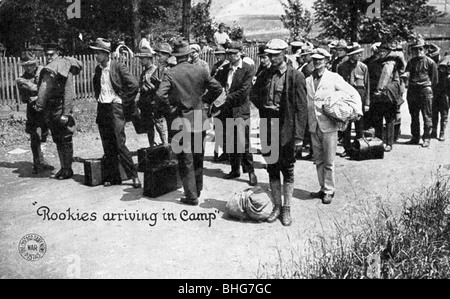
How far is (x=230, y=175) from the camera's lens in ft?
27.9

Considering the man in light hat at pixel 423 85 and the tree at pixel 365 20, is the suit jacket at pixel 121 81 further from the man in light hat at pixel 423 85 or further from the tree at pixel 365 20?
the tree at pixel 365 20

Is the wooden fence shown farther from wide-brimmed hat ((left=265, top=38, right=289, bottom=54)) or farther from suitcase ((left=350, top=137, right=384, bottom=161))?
wide-brimmed hat ((left=265, top=38, right=289, bottom=54))

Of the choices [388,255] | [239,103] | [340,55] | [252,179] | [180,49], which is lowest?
[252,179]

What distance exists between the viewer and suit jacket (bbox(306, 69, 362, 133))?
7.31 m

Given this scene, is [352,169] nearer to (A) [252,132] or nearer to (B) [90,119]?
(A) [252,132]

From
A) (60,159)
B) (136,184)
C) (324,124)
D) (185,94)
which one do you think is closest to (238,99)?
(185,94)

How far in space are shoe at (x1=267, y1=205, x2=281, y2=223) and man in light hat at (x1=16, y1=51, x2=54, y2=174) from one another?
440cm

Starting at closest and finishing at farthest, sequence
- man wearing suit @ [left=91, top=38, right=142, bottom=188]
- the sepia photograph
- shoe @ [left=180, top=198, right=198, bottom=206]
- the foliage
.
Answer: the sepia photograph, shoe @ [left=180, top=198, right=198, bottom=206], man wearing suit @ [left=91, top=38, right=142, bottom=188], the foliage

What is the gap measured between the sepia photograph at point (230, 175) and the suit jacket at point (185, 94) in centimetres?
2

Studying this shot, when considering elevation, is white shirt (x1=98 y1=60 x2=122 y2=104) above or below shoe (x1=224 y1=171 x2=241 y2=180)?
above

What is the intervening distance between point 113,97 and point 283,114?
9.25 feet

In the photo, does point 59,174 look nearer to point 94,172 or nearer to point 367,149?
point 94,172

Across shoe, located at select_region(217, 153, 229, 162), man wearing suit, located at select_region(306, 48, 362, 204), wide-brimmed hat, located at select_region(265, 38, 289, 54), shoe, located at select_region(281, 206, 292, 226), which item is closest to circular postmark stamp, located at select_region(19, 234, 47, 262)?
shoe, located at select_region(281, 206, 292, 226)

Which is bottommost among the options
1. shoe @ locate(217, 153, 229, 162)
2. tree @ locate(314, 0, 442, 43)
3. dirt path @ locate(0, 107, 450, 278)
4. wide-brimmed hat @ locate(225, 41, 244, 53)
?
dirt path @ locate(0, 107, 450, 278)
